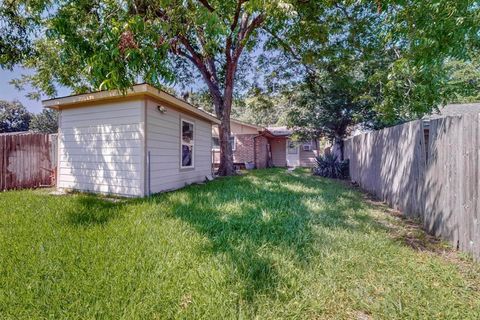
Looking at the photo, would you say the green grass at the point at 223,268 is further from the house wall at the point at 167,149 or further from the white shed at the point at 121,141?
the house wall at the point at 167,149

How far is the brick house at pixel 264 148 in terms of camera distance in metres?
17.4

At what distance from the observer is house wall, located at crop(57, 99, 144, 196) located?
19.6ft

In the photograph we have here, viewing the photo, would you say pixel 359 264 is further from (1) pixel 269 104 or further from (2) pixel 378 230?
(1) pixel 269 104

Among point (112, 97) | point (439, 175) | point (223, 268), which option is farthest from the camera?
point (112, 97)

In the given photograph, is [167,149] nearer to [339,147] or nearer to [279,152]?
[339,147]

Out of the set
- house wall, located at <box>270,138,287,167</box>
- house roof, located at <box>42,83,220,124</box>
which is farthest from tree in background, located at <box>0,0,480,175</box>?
house wall, located at <box>270,138,287,167</box>

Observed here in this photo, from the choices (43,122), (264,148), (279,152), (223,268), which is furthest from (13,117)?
(223,268)

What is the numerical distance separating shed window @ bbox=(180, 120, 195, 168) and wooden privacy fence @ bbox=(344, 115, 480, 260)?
5833mm

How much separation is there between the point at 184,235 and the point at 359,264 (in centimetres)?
219

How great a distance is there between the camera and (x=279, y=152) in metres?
20.5

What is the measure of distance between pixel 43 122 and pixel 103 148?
126ft

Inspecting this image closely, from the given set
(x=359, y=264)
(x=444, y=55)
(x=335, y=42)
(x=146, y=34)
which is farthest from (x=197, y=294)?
(x=335, y=42)

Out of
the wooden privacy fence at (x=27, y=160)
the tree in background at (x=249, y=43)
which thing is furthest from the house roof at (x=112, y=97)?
the wooden privacy fence at (x=27, y=160)

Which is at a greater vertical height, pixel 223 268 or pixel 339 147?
pixel 339 147
